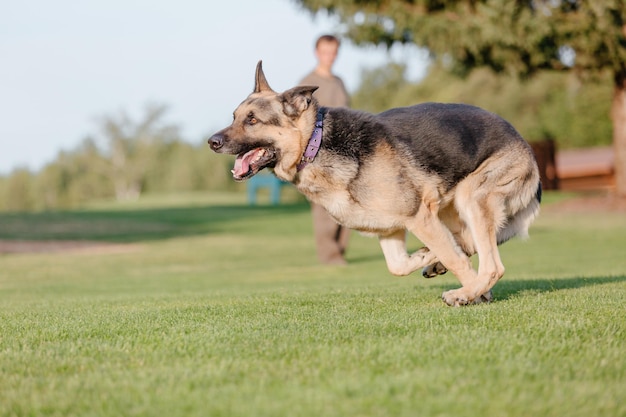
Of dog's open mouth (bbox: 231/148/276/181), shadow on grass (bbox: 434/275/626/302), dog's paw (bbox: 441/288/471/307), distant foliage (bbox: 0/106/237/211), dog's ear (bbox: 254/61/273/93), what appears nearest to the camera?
dog's paw (bbox: 441/288/471/307)

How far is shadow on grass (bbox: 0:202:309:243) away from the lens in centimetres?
2800

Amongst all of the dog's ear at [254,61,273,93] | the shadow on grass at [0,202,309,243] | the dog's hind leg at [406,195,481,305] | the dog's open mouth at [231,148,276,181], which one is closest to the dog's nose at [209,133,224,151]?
the dog's open mouth at [231,148,276,181]

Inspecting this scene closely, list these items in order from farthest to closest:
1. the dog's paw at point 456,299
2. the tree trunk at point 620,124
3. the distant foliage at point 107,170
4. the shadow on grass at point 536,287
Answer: the distant foliage at point 107,170 < the tree trunk at point 620,124 < the shadow on grass at point 536,287 < the dog's paw at point 456,299

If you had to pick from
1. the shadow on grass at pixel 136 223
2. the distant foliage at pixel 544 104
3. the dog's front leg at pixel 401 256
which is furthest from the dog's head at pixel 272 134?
the distant foliage at pixel 544 104

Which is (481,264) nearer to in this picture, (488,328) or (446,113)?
(446,113)

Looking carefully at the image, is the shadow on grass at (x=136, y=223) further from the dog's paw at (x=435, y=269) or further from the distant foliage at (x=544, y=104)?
the distant foliage at (x=544, y=104)

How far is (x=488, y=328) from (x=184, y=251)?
18.1m

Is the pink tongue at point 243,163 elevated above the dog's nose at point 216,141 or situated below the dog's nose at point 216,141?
below

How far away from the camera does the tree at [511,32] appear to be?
978 inches

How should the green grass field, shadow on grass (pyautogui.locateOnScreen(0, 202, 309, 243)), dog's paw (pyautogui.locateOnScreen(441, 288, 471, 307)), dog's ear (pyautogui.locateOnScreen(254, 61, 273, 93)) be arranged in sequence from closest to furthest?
the green grass field → dog's paw (pyautogui.locateOnScreen(441, 288, 471, 307)) → dog's ear (pyautogui.locateOnScreen(254, 61, 273, 93)) → shadow on grass (pyautogui.locateOnScreen(0, 202, 309, 243))

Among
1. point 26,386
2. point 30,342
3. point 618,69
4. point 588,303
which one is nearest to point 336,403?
point 26,386

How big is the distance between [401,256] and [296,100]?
5.45 ft

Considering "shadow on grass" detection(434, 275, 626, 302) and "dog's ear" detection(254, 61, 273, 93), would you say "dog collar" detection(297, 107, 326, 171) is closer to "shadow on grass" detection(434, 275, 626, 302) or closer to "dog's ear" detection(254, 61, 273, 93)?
"dog's ear" detection(254, 61, 273, 93)

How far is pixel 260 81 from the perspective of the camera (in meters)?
7.27
